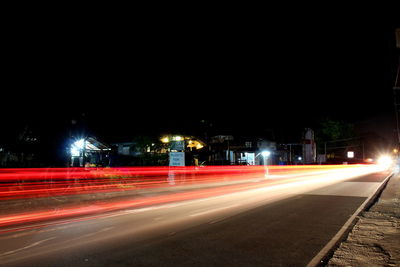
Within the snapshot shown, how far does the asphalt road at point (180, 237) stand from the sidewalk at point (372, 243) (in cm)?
47

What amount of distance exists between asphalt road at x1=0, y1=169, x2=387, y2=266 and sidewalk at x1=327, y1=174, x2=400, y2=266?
1.56ft

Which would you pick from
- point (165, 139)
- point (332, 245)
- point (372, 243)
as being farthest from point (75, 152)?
point (372, 243)

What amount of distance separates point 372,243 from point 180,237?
159 inches

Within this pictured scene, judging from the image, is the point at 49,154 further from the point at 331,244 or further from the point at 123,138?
the point at 123,138

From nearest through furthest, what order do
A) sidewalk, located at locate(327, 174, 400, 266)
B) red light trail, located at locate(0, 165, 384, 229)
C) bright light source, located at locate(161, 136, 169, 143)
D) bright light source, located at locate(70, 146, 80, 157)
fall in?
1. sidewalk, located at locate(327, 174, 400, 266)
2. red light trail, located at locate(0, 165, 384, 229)
3. bright light source, located at locate(70, 146, 80, 157)
4. bright light source, located at locate(161, 136, 169, 143)

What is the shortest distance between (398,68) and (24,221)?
24.4 m

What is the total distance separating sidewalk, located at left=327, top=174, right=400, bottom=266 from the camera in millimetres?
5363

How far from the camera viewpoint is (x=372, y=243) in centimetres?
647

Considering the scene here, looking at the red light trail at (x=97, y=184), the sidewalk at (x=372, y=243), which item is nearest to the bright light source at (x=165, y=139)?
the red light trail at (x=97, y=184)

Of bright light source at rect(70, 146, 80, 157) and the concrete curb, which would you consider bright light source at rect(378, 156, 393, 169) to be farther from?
the concrete curb

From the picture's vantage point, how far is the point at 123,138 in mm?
39281

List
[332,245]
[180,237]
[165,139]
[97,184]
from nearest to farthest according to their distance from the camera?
[332,245]
[180,237]
[97,184]
[165,139]

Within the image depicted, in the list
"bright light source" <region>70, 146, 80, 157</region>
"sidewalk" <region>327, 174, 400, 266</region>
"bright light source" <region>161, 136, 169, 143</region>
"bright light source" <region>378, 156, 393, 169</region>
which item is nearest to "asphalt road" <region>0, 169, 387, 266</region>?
"sidewalk" <region>327, 174, 400, 266</region>

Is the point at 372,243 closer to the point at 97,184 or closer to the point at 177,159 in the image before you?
the point at 97,184
